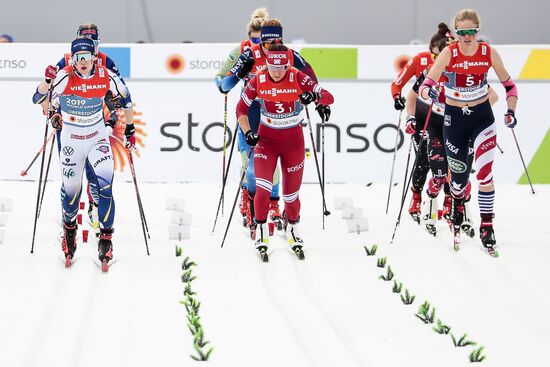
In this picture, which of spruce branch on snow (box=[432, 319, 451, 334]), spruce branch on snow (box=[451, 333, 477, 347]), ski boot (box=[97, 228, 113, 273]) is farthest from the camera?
ski boot (box=[97, 228, 113, 273])

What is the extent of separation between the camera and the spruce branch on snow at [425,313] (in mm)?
7450

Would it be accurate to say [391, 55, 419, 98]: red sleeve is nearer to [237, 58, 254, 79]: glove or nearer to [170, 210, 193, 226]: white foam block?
[237, 58, 254, 79]: glove

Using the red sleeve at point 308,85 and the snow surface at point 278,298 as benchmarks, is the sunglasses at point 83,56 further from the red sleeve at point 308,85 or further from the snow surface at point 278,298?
the red sleeve at point 308,85

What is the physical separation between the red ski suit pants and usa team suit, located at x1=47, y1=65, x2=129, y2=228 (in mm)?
1276

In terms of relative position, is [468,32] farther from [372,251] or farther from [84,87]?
[84,87]

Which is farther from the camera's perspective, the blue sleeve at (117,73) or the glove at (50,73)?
the blue sleeve at (117,73)

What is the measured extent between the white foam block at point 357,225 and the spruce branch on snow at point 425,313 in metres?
2.87

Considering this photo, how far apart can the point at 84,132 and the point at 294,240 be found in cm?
202

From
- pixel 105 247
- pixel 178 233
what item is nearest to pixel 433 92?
pixel 178 233

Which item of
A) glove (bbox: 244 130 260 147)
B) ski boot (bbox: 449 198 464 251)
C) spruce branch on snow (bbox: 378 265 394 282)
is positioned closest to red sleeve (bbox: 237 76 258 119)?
glove (bbox: 244 130 260 147)

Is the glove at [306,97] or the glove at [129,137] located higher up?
the glove at [306,97]

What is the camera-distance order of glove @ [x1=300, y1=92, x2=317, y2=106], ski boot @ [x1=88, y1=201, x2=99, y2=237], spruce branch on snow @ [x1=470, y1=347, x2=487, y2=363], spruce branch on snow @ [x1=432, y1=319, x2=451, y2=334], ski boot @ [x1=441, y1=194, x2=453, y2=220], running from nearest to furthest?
spruce branch on snow @ [x1=470, y1=347, x2=487, y2=363] < spruce branch on snow @ [x1=432, y1=319, x2=451, y2=334] < glove @ [x1=300, y1=92, x2=317, y2=106] < ski boot @ [x1=88, y1=201, x2=99, y2=237] < ski boot @ [x1=441, y1=194, x2=453, y2=220]

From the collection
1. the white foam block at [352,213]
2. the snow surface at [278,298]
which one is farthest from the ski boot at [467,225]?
the white foam block at [352,213]

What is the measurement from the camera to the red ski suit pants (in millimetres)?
9234
